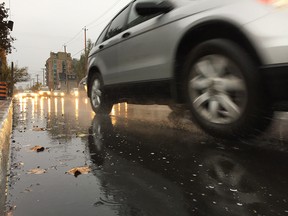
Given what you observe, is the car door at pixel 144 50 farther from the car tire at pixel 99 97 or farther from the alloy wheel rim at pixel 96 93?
the alloy wheel rim at pixel 96 93

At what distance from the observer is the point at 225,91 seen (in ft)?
10.1

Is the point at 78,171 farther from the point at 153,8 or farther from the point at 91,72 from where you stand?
the point at 91,72

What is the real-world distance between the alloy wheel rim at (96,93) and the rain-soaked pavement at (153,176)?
2.19 meters

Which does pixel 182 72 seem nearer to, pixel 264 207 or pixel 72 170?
pixel 72 170

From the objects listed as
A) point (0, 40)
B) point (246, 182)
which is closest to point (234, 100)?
point (246, 182)

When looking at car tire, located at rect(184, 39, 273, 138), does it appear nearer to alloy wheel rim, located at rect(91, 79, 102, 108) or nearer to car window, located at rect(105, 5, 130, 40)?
car window, located at rect(105, 5, 130, 40)

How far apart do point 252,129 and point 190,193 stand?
1188 mm

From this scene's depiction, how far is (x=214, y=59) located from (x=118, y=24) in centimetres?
265

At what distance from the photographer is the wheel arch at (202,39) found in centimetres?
283

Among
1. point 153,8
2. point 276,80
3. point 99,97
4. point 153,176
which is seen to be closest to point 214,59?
point 276,80

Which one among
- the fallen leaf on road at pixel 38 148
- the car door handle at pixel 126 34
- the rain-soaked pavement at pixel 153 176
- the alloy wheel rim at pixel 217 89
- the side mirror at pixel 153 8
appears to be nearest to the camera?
the rain-soaked pavement at pixel 153 176

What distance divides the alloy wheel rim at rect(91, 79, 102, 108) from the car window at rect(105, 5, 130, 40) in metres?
0.94

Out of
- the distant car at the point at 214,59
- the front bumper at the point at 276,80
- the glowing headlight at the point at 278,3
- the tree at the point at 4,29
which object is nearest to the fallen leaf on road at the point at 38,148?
the distant car at the point at 214,59

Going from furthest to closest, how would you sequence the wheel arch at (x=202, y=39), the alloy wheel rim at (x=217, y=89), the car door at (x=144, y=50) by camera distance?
the car door at (x=144, y=50)
the alloy wheel rim at (x=217, y=89)
the wheel arch at (x=202, y=39)
